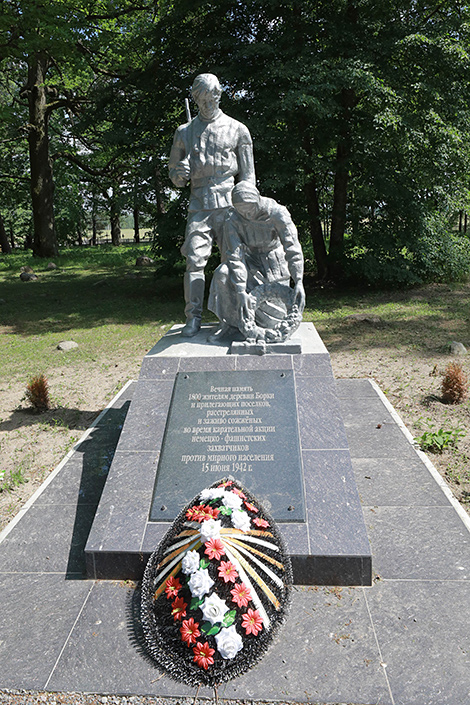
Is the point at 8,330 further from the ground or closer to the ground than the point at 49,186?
closer to the ground

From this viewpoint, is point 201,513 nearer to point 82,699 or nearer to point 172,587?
point 172,587

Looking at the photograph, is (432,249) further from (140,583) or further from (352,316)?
(140,583)

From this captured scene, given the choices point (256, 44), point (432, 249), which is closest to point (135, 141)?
point (256, 44)

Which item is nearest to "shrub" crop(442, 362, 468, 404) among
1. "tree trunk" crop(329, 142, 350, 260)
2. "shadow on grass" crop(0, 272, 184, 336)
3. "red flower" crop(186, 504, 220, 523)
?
"red flower" crop(186, 504, 220, 523)

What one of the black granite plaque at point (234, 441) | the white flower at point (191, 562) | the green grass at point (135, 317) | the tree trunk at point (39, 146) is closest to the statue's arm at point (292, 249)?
the black granite plaque at point (234, 441)

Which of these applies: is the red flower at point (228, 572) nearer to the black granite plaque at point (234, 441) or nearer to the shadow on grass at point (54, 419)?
the black granite plaque at point (234, 441)

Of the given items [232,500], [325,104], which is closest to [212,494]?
[232,500]

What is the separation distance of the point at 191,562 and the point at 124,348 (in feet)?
22.7

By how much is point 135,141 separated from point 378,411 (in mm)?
9232

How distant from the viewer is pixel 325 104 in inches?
424

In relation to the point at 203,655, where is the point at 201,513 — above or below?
above

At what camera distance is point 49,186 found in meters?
18.9

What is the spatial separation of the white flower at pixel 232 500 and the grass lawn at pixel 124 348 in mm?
2141

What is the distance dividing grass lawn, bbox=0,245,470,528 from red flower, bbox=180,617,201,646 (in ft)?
7.35
